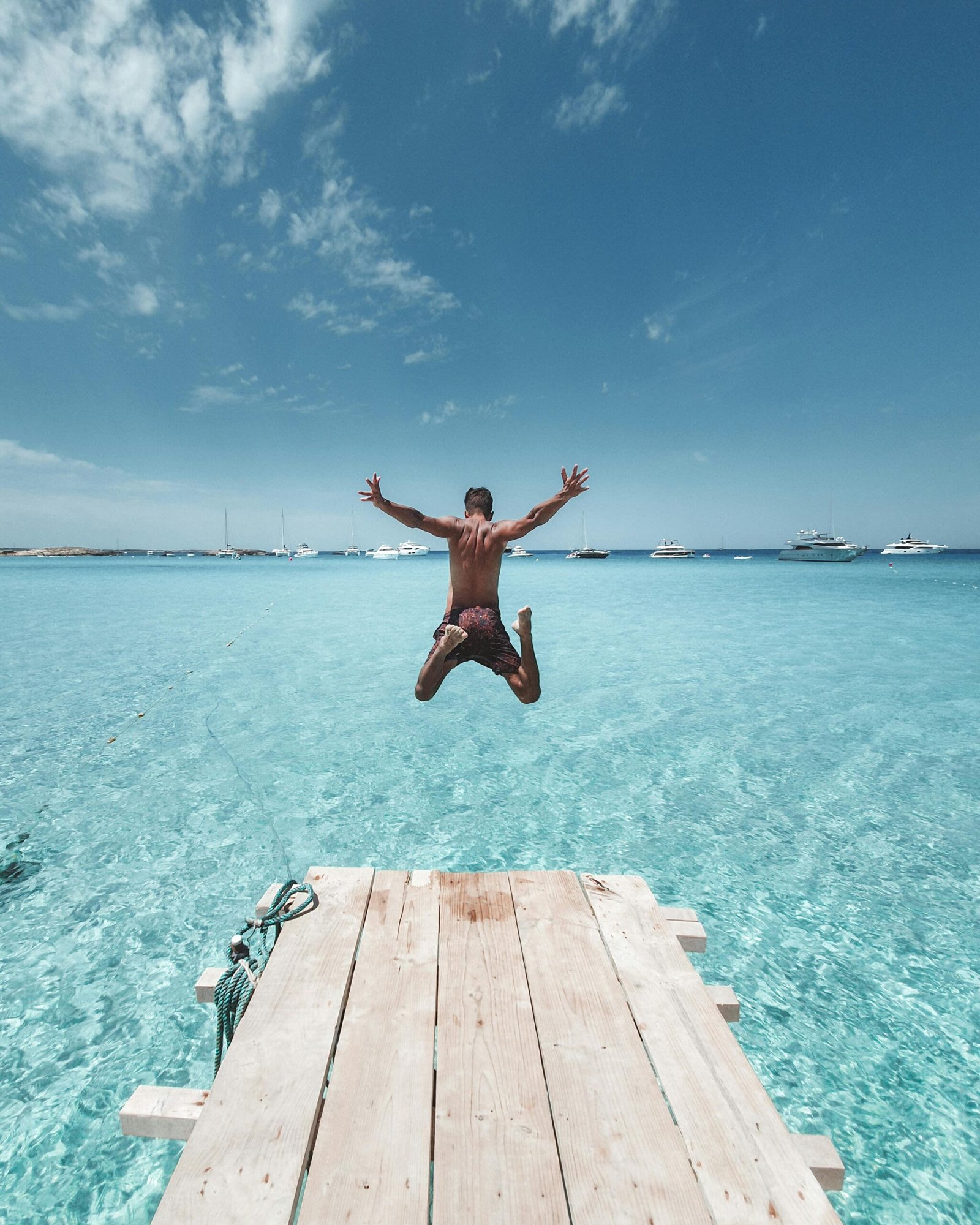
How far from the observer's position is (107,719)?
10.3 m

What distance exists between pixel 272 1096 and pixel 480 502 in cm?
468

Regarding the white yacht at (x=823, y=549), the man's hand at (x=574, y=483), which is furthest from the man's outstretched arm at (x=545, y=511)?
the white yacht at (x=823, y=549)

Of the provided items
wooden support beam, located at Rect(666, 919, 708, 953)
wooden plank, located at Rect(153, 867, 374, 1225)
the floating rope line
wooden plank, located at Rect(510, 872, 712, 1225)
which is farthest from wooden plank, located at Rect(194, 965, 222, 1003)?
the floating rope line

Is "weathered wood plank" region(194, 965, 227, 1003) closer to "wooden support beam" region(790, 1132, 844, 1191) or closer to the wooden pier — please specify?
the wooden pier

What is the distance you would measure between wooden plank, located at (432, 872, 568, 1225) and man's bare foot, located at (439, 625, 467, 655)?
247cm

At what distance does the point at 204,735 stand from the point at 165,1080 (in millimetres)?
6757

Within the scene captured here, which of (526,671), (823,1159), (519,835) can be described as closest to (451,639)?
(526,671)

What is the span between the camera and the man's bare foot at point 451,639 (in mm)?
5176

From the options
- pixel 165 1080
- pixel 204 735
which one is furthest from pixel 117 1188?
pixel 204 735

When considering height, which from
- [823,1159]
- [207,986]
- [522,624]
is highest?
[522,624]

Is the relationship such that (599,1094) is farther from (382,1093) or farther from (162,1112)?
(162,1112)

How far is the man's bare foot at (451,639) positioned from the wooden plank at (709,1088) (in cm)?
265

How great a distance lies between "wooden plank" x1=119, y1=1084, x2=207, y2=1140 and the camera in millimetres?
2234

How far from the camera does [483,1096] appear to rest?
215 centimetres
